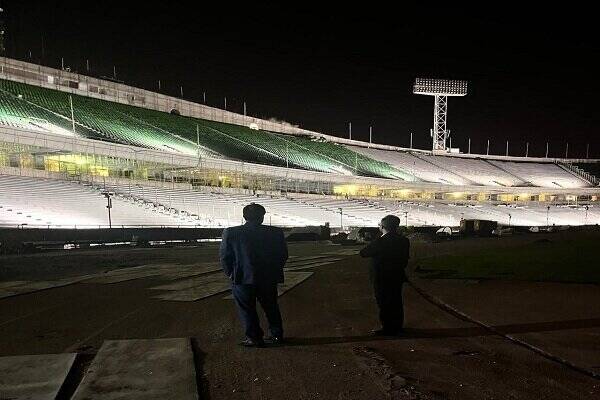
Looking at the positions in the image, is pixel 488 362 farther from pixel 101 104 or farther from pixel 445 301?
pixel 101 104

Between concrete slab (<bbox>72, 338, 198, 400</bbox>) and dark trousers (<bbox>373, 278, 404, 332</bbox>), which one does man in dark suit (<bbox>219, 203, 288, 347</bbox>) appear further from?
dark trousers (<bbox>373, 278, 404, 332</bbox>)

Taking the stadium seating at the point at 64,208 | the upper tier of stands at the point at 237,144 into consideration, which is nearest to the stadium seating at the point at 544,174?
the upper tier of stands at the point at 237,144

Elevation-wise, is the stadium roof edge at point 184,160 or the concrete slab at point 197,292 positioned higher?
the stadium roof edge at point 184,160

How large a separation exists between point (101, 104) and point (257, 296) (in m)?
56.0

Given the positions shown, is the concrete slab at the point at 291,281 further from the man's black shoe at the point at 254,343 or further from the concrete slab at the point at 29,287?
the concrete slab at the point at 29,287

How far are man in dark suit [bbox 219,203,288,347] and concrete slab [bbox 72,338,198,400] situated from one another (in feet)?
2.33

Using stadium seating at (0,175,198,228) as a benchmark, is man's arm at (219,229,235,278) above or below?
above

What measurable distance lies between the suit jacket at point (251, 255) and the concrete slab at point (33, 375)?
1630 millimetres

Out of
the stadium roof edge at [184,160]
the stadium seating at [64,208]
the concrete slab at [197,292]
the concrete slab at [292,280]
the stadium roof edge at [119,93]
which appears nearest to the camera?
the concrete slab at [197,292]

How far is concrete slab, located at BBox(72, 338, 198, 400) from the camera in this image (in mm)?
3199

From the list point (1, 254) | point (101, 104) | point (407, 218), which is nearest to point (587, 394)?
point (1, 254)

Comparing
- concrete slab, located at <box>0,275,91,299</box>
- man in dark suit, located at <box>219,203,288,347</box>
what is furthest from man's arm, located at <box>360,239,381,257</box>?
concrete slab, located at <box>0,275,91,299</box>

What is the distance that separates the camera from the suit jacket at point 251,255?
4559 mm

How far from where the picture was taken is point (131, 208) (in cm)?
3497
